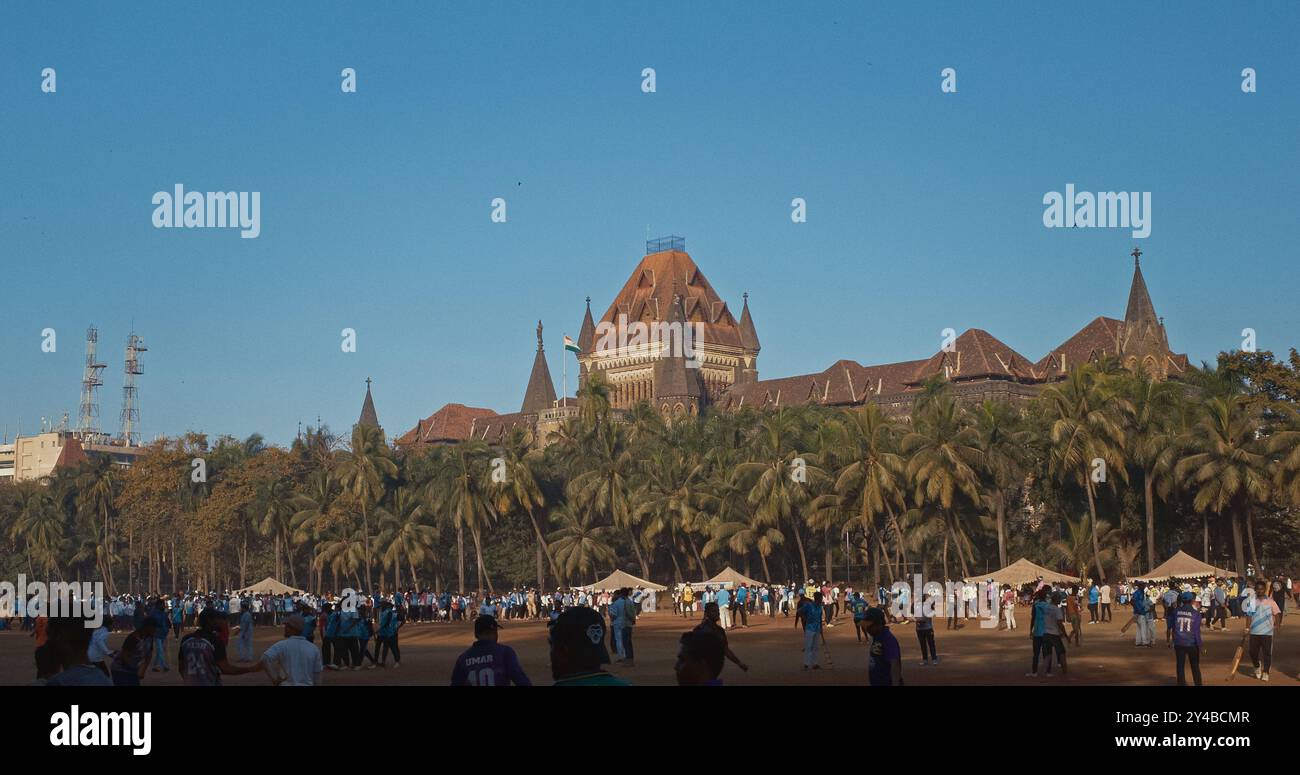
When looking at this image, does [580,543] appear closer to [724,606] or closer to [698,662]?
[724,606]

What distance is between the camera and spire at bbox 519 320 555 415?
15550 cm

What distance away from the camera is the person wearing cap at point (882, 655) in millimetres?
14625

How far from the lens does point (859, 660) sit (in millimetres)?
31250

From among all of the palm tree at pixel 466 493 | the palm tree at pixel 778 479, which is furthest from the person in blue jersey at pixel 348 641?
the palm tree at pixel 466 493

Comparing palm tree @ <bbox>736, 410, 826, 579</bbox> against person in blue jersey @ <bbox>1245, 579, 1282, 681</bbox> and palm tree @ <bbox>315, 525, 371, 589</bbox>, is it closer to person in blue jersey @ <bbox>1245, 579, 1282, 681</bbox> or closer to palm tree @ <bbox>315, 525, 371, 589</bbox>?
palm tree @ <bbox>315, 525, 371, 589</bbox>

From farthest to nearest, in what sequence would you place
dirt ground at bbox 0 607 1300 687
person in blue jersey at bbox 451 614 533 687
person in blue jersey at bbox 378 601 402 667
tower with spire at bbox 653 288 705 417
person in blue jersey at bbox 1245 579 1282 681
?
1. tower with spire at bbox 653 288 705 417
2. person in blue jersey at bbox 378 601 402 667
3. dirt ground at bbox 0 607 1300 687
4. person in blue jersey at bbox 1245 579 1282 681
5. person in blue jersey at bbox 451 614 533 687

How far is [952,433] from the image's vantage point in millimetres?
67000

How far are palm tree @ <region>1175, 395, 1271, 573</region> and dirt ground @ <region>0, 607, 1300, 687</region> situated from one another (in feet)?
39.6

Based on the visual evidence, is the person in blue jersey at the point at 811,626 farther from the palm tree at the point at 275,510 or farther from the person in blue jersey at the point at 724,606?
the palm tree at the point at 275,510

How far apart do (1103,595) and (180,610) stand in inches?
1170

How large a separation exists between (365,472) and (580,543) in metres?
15.0

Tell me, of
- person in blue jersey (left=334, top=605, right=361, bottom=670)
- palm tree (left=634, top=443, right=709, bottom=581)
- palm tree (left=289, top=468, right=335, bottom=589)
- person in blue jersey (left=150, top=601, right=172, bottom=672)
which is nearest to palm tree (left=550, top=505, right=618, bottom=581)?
palm tree (left=634, top=443, right=709, bottom=581)
